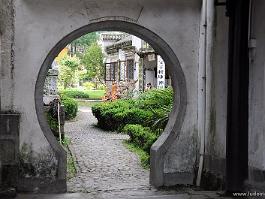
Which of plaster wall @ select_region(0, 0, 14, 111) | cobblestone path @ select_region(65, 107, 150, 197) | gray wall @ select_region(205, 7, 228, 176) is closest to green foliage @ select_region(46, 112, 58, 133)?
cobblestone path @ select_region(65, 107, 150, 197)

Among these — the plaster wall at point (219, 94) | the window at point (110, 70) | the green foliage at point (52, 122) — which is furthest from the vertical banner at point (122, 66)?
the plaster wall at point (219, 94)

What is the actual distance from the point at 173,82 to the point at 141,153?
4723mm

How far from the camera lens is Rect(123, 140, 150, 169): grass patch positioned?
38.8 ft

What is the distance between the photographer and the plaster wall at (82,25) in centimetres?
835

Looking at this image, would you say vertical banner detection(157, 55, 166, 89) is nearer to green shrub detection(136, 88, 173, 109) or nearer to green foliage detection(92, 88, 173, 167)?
green foliage detection(92, 88, 173, 167)

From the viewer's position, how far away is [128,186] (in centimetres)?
939

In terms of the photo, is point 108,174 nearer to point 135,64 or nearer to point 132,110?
point 132,110

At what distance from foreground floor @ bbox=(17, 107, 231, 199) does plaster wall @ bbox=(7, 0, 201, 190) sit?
2.68 feet

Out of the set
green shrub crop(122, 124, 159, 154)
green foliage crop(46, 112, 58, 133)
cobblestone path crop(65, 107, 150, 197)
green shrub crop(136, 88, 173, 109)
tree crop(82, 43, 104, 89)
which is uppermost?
tree crop(82, 43, 104, 89)

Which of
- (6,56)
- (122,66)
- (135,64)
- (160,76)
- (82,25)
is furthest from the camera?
(122,66)

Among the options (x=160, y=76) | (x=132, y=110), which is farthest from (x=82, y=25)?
(x=160, y=76)

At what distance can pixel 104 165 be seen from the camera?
11820 millimetres

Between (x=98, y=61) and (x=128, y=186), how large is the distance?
35088mm

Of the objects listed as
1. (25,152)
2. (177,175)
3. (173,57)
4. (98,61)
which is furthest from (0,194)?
(98,61)
